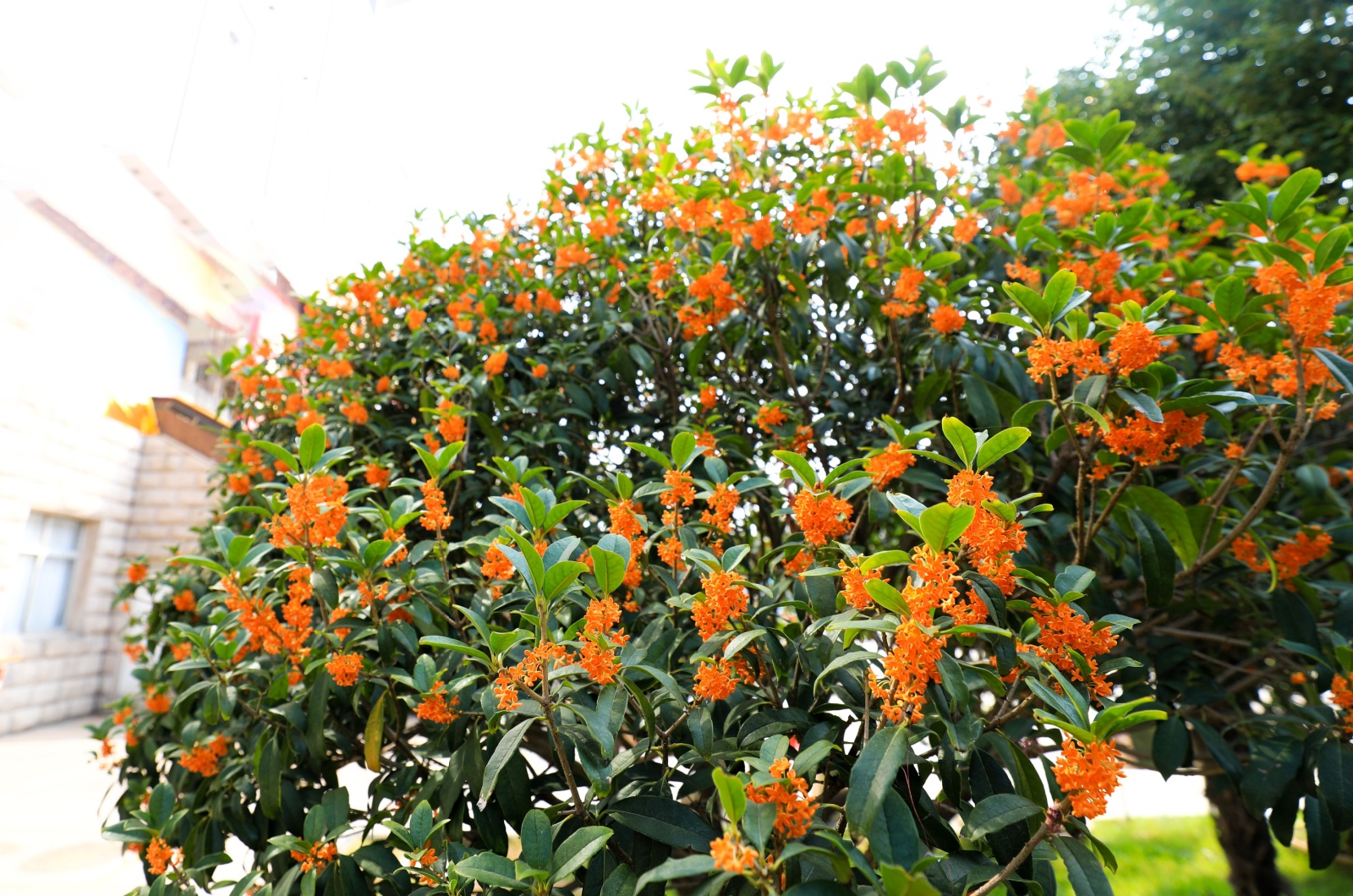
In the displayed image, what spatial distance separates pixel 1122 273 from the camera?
5.52 ft

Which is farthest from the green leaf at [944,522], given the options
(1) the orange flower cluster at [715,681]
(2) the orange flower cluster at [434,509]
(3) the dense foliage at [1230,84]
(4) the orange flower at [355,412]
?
(3) the dense foliage at [1230,84]

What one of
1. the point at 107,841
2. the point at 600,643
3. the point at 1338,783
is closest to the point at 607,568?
the point at 600,643

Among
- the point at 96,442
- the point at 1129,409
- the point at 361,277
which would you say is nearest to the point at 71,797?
the point at 96,442

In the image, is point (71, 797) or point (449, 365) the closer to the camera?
point (449, 365)

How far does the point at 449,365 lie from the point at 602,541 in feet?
3.76

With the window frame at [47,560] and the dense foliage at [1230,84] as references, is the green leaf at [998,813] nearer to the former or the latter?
the dense foliage at [1230,84]

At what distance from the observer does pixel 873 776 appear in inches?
30.0

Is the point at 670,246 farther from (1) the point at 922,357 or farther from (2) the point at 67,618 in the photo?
(2) the point at 67,618

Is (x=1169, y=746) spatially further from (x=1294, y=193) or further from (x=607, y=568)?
(x=607, y=568)

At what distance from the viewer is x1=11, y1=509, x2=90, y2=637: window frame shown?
232 inches

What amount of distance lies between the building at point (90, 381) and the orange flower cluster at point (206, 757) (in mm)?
3710

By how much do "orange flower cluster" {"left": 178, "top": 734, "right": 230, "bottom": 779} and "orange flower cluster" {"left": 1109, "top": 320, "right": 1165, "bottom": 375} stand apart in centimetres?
191

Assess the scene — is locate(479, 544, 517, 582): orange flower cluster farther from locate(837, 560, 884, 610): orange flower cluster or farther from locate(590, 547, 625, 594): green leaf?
locate(837, 560, 884, 610): orange flower cluster

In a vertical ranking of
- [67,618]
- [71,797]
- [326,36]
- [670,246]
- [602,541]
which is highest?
[326,36]
